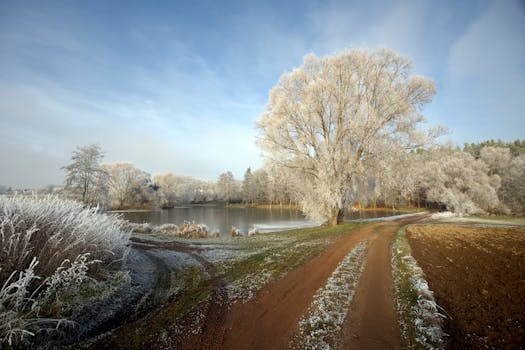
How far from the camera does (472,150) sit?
162 feet

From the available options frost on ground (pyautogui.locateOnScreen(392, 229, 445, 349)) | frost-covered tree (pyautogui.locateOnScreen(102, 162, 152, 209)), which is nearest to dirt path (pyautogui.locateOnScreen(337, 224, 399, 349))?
frost on ground (pyautogui.locateOnScreen(392, 229, 445, 349))

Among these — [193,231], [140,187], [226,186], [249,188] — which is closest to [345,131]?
[193,231]

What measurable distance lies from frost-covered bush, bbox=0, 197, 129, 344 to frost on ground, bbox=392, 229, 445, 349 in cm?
493

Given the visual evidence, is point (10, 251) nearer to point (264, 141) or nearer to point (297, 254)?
point (297, 254)

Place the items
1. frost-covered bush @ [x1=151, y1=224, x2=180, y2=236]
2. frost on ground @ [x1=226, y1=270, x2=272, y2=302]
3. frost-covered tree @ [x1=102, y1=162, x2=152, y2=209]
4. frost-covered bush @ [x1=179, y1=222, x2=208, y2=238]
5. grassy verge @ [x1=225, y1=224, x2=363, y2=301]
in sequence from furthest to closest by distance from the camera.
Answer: frost-covered tree @ [x1=102, y1=162, x2=152, y2=209] → frost-covered bush @ [x1=151, y1=224, x2=180, y2=236] → frost-covered bush @ [x1=179, y1=222, x2=208, y2=238] → grassy verge @ [x1=225, y1=224, x2=363, y2=301] → frost on ground @ [x1=226, y1=270, x2=272, y2=302]

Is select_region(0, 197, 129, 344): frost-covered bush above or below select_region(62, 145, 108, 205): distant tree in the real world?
below

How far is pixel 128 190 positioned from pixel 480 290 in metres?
62.2

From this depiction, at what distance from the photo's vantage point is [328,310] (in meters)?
4.02

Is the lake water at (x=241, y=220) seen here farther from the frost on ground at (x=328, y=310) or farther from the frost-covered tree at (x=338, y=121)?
the frost on ground at (x=328, y=310)

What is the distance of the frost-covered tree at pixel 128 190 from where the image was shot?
54.0 metres

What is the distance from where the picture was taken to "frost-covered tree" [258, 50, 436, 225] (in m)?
15.6

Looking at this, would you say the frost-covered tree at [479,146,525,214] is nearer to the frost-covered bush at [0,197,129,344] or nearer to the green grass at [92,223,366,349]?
the green grass at [92,223,366,349]

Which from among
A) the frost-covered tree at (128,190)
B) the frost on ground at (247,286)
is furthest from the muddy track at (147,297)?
the frost-covered tree at (128,190)

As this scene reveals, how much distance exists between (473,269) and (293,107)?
42.9ft
